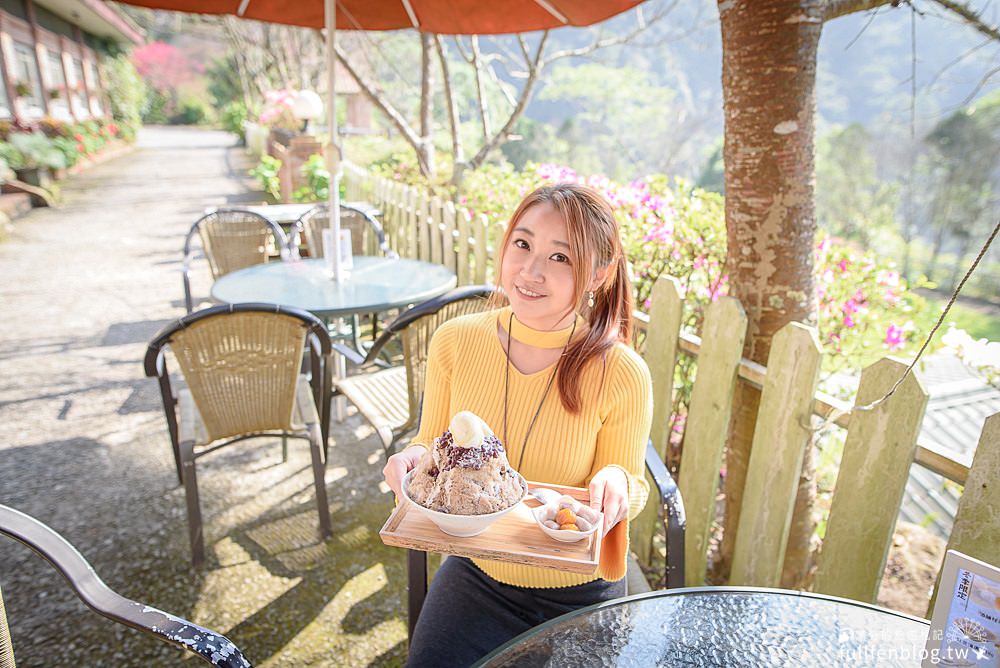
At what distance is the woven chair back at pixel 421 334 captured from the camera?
2320 millimetres

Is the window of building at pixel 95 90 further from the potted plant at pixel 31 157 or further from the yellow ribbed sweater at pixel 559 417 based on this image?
the yellow ribbed sweater at pixel 559 417

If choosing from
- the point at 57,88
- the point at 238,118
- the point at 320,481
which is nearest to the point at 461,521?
the point at 320,481

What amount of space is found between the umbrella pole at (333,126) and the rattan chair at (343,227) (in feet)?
3.43

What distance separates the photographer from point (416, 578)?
164 centimetres

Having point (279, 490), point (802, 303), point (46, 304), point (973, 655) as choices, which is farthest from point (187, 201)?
point (973, 655)

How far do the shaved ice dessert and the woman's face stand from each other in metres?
0.40

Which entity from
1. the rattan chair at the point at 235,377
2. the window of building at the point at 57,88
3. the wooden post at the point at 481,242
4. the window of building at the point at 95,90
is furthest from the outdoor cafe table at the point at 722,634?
the window of building at the point at 95,90

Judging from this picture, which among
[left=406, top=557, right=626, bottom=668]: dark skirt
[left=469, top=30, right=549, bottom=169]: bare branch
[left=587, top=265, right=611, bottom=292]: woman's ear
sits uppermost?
[left=469, top=30, right=549, bottom=169]: bare branch

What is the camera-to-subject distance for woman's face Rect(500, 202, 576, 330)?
1.40 metres

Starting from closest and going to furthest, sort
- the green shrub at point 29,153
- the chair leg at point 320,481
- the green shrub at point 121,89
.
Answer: the chair leg at point 320,481 < the green shrub at point 29,153 < the green shrub at point 121,89

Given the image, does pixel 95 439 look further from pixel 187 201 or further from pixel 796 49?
pixel 187 201

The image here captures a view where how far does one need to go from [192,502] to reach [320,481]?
1.53ft

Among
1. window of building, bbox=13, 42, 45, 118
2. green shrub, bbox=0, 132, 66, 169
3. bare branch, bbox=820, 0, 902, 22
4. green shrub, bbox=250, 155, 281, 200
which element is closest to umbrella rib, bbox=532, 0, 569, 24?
bare branch, bbox=820, 0, 902, 22

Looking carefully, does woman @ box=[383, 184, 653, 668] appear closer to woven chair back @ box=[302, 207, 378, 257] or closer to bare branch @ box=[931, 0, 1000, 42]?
bare branch @ box=[931, 0, 1000, 42]
